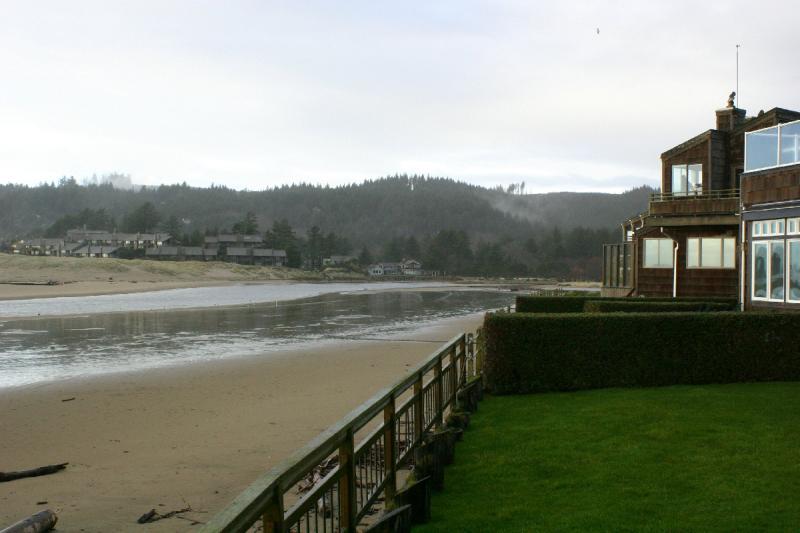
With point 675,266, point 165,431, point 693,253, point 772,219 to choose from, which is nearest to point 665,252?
point 675,266

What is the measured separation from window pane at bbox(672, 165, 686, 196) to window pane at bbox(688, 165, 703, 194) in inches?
12.0

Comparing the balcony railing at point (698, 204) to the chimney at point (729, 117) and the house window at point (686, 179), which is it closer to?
the house window at point (686, 179)

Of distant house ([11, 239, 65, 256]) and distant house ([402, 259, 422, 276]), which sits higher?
distant house ([11, 239, 65, 256])

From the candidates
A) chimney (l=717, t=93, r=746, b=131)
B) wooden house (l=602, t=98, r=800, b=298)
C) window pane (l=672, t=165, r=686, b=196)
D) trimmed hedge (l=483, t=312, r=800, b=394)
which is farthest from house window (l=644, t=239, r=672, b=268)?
trimmed hedge (l=483, t=312, r=800, b=394)

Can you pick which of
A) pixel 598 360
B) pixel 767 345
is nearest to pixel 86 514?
pixel 598 360

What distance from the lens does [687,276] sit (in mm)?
28312

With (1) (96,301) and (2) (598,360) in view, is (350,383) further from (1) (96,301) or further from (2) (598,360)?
(1) (96,301)

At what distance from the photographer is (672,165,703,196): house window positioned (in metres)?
29.2

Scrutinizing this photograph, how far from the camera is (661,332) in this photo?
12.6 meters

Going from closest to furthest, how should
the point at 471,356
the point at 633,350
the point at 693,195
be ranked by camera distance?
the point at 633,350, the point at 471,356, the point at 693,195

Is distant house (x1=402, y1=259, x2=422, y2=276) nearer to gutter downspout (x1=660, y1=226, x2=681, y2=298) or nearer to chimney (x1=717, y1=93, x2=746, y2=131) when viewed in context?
chimney (x1=717, y1=93, x2=746, y2=131)

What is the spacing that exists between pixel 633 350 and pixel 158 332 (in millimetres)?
25696

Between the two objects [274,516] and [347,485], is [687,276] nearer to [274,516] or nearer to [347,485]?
[347,485]

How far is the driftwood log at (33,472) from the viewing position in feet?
31.5
